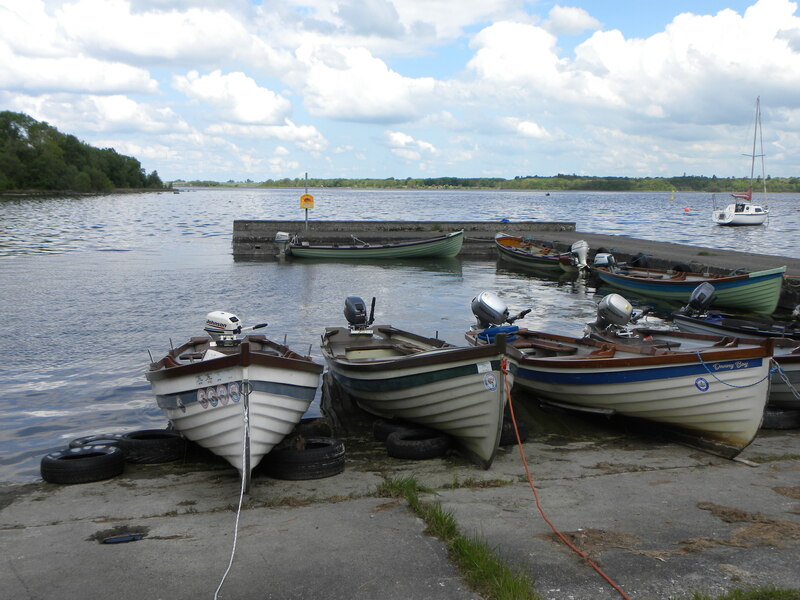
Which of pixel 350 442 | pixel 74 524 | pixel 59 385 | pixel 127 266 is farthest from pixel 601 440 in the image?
pixel 127 266

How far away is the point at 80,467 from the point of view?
790cm

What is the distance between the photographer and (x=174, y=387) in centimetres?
802

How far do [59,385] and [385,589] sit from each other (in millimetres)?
9633

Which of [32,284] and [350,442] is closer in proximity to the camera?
[350,442]

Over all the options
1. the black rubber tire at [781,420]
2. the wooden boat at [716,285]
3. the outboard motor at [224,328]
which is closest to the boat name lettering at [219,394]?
the outboard motor at [224,328]

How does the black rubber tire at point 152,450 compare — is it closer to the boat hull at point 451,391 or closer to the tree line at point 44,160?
the boat hull at point 451,391

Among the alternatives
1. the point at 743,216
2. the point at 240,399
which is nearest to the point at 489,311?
the point at 240,399

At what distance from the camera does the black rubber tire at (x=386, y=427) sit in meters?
9.30

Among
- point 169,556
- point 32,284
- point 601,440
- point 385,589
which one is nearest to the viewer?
point 385,589

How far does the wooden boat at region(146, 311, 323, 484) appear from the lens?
287 inches

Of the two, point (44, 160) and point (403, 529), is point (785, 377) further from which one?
point (44, 160)

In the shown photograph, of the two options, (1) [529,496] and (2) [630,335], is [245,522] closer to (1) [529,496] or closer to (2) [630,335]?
(1) [529,496]

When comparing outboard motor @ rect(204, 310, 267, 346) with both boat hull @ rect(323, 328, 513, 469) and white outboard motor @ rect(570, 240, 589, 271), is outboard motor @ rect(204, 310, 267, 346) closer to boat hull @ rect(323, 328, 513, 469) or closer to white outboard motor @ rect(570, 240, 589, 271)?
boat hull @ rect(323, 328, 513, 469)

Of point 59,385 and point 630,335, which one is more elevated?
point 630,335
